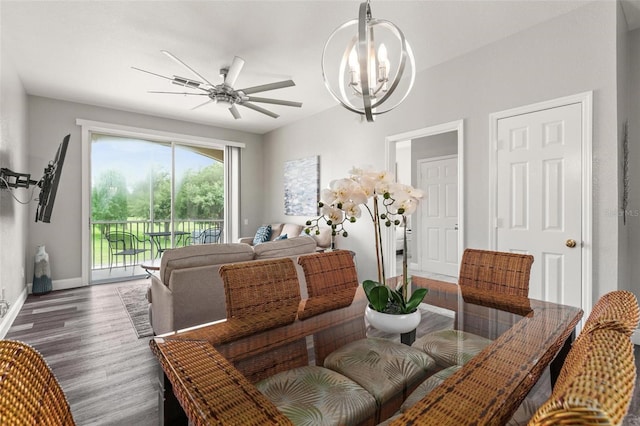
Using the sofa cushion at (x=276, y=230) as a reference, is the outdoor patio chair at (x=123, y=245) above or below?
below

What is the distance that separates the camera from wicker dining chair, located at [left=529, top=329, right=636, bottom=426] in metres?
0.38

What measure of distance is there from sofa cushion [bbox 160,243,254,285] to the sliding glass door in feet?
9.44

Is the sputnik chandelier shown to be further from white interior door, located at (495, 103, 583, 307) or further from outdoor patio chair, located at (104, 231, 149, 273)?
outdoor patio chair, located at (104, 231, 149, 273)

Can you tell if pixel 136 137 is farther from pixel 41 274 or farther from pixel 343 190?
pixel 343 190

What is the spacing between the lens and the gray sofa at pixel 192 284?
230 centimetres

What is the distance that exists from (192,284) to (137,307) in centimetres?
190

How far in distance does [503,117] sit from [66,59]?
4.53 metres

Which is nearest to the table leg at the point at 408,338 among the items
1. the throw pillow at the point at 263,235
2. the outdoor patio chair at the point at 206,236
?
the throw pillow at the point at 263,235

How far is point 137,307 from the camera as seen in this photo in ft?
12.1

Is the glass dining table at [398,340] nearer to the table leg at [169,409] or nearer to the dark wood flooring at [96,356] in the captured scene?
the table leg at [169,409]

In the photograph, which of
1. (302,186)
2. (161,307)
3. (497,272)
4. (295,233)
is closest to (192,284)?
(161,307)

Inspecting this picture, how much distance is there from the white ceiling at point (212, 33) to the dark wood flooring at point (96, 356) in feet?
8.23

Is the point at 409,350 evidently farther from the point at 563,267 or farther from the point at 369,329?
the point at 563,267

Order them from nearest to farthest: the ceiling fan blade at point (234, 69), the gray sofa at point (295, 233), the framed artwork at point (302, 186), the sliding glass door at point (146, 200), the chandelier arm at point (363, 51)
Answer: the chandelier arm at point (363, 51) < the ceiling fan blade at point (234, 69) < the gray sofa at point (295, 233) < the sliding glass door at point (146, 200) < the framed artwork at point (302, 186)
